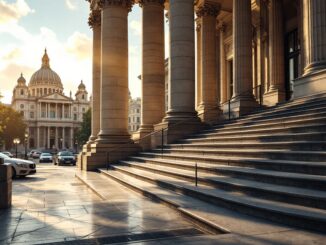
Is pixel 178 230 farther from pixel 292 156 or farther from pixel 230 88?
pixel 230 88

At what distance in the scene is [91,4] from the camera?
2789cm

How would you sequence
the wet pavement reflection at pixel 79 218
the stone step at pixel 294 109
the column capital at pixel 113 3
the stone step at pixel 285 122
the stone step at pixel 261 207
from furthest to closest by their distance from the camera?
the column capital at pixel 113 3, the stone step at pixel 294 109, the stone step at pixel 285 122, the wet pavement reflection at pixel 79 218, the stone step at pixel 261 207

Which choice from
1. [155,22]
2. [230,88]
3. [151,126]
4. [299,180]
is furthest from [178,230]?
[230,88]

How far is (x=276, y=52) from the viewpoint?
23.4 metres

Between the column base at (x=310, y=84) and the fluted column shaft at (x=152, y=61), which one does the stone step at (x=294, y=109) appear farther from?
the fluted column shaft at (x=152, y=61)

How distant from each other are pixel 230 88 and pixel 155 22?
10191mm

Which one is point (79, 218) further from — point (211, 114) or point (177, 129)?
point (211, 114)

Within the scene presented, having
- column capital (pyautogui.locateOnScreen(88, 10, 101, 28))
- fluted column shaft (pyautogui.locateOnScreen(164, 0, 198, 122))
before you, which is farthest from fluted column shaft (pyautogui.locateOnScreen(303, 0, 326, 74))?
column capital (pyautogui.locateOnScreen(88, 10, 101, 28))

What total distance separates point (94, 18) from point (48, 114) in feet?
Answer: 489

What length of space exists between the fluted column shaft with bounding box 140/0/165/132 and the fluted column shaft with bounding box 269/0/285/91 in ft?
23.1

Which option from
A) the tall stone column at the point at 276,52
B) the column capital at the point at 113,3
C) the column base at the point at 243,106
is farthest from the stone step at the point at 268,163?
the column capital at the point at 113,3

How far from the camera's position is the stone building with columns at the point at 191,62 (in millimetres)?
19250

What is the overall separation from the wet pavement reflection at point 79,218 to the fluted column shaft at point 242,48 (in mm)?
10982

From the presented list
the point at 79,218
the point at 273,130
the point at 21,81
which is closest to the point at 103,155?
the point at 273,130
